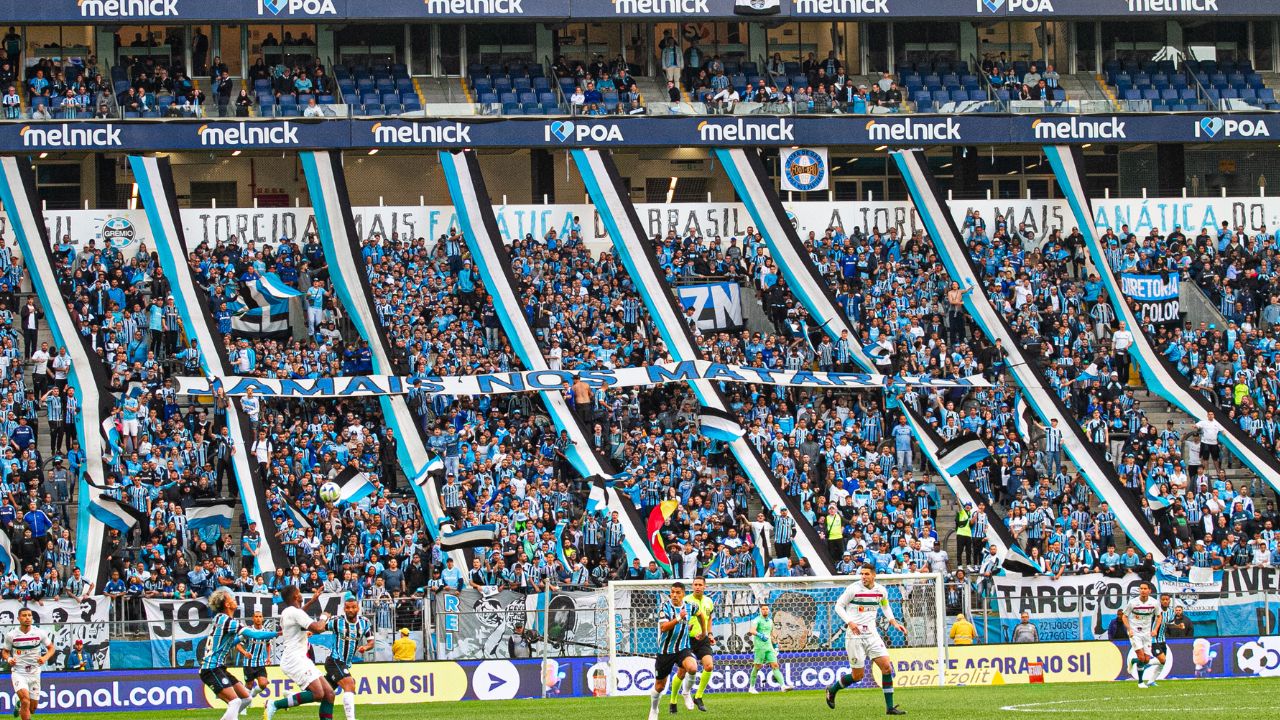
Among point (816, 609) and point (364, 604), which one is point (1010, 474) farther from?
point (364, 604)

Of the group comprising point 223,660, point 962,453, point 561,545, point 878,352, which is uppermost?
point 878,352

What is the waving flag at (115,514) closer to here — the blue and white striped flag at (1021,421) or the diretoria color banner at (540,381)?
the diretoria color banner at (540,381)

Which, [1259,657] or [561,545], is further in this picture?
[561,545]

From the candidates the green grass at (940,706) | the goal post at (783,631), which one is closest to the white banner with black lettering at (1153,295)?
the goal post at (783,631)

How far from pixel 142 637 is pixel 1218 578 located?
1942 cm

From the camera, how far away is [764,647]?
30.0m

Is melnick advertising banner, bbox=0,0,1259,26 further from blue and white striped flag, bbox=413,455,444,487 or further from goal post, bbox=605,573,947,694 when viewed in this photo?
goal post, bbox=605,573,947,694

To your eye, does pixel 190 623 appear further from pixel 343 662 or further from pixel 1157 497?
pixel 1157 497

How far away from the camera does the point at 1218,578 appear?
3572cm

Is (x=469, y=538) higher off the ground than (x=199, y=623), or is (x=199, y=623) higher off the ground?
(x=469, y=538)

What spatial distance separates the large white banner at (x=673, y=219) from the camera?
47.1 meters

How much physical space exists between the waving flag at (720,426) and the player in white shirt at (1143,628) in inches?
514

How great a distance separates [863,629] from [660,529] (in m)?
14.3

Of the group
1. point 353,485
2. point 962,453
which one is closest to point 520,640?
point 353,485
